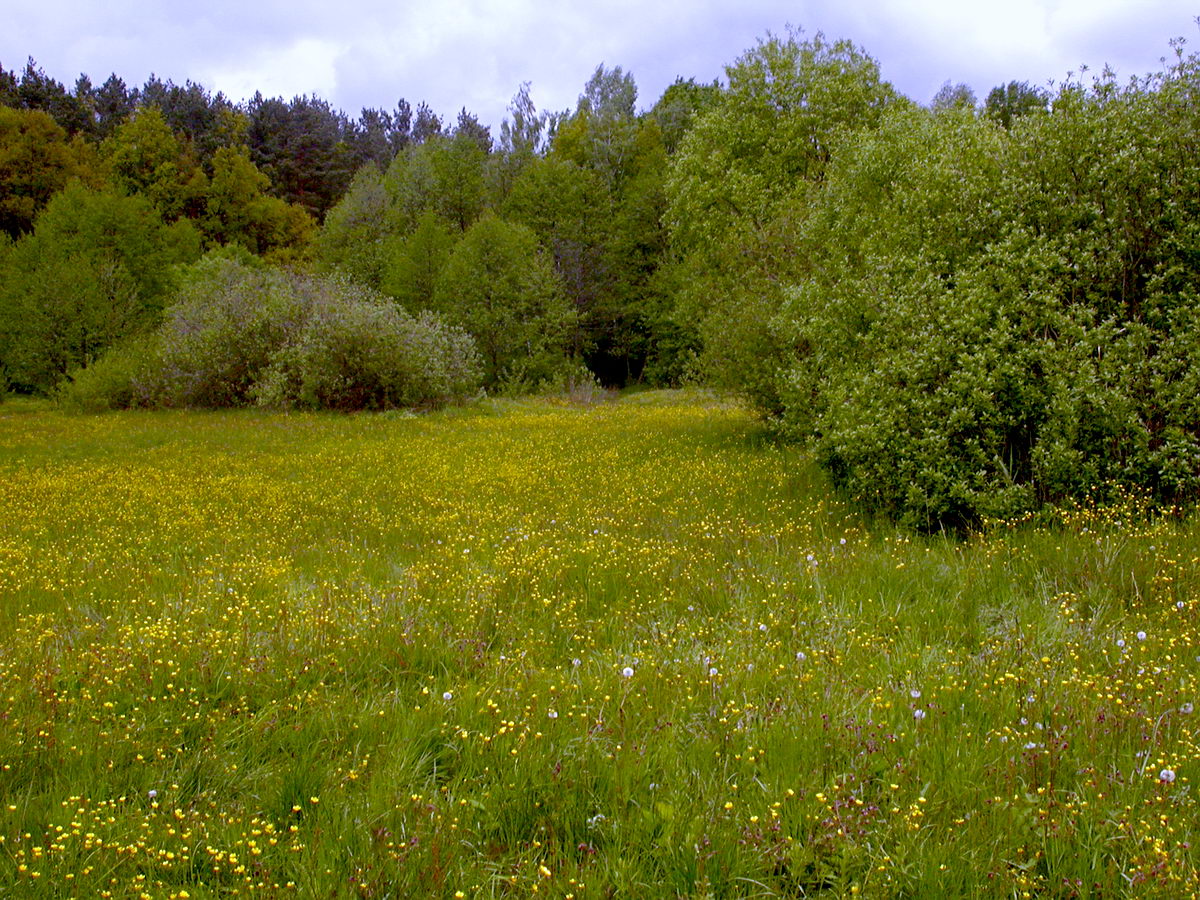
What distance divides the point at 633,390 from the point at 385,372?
29.4m

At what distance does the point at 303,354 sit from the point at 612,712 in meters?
23.9

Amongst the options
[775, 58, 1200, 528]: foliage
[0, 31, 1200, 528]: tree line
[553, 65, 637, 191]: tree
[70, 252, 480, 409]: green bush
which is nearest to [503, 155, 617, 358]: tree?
[0, 31, 1200, 528]: tree line

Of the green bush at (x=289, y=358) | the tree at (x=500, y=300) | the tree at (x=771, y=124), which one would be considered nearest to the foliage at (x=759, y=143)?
the tree at (x=771, y=124)

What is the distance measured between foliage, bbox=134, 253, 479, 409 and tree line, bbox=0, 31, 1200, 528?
0.12 meters

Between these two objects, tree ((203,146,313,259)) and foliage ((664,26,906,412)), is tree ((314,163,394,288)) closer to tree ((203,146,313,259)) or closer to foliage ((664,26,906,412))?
tree ((203,146,313,259))

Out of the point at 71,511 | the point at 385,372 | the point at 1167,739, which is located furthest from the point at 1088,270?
the point at 385,372

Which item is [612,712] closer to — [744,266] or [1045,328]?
[1045,328]

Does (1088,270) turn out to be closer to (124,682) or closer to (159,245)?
(124,682)

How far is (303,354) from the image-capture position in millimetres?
25391

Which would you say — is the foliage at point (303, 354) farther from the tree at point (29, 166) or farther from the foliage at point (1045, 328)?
the tree at point (29, 166)

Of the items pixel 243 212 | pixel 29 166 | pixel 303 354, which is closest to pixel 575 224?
pixel 243 212

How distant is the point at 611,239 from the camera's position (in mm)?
54969

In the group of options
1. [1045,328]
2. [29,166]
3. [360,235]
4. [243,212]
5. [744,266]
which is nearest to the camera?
[1045,328]

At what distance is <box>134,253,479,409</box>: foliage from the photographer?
25656 mm
